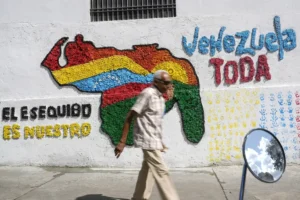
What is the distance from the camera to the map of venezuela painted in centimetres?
675

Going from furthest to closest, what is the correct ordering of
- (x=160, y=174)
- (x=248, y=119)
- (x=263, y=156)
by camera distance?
(x=248, y=119) → (x=160, y=174) → (x=263, y=156)

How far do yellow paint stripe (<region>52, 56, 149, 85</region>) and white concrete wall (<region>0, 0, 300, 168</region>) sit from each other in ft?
0.58

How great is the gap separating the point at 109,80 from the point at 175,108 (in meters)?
1.36

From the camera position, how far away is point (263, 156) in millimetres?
3578

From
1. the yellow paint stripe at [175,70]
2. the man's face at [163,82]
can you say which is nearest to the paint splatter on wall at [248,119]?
the yellow paint stripe at [175,70]

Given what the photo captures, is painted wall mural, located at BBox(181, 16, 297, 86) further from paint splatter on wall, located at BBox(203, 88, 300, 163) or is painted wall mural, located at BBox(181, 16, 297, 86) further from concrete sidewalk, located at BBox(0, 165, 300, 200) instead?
concrete sidewalk, located at BBox(0, 165, 300, 200)

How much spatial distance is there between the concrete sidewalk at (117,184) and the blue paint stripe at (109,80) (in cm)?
154

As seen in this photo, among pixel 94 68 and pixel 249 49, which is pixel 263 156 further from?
pixel 94 68

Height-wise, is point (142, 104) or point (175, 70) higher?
point (175, 70)

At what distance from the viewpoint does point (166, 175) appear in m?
4.04

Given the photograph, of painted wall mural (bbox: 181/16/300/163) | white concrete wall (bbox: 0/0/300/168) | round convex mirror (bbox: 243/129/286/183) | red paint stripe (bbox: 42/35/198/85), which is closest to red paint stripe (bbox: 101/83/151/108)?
white concrete wall (bbox: 0/0/300/168)

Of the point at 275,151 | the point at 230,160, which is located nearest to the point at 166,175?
the point at 275,151

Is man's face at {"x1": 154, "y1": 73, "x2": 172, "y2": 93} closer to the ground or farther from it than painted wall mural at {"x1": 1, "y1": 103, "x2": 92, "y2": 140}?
farther from it

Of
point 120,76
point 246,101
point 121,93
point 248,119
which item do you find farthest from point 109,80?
point 248,119
